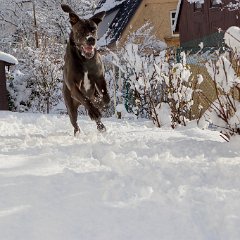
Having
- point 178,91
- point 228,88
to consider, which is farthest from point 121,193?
point 178,91

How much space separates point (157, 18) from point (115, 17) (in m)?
2.54

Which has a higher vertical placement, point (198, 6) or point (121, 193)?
point (198, 6)

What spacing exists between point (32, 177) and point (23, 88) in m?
15.0

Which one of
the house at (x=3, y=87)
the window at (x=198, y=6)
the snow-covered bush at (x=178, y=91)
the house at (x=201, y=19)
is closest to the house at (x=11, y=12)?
the house at (x=201, y=19)

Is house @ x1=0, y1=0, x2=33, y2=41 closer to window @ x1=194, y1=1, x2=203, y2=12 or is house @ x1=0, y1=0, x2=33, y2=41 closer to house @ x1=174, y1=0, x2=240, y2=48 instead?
house @ x1=174, y1=0, x2=240, y2=48

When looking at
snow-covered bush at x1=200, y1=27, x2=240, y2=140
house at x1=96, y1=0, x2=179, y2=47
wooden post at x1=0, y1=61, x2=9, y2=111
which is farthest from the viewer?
house at x1=96, y1=0, x2=179, y2=47

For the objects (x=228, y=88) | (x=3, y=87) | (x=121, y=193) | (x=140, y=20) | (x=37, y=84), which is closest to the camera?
(x=121, y=193)

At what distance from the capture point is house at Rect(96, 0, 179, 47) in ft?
82.2

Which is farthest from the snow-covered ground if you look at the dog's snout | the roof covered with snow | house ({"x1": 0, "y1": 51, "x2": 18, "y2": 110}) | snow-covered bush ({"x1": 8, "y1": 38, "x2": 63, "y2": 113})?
the roof covered with snow

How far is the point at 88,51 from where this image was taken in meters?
5.64

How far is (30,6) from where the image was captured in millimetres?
27016

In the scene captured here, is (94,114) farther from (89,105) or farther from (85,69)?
(85,69)

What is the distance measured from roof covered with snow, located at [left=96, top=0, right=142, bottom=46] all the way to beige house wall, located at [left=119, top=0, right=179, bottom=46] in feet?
0.96

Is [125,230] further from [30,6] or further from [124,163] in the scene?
[30,6]
